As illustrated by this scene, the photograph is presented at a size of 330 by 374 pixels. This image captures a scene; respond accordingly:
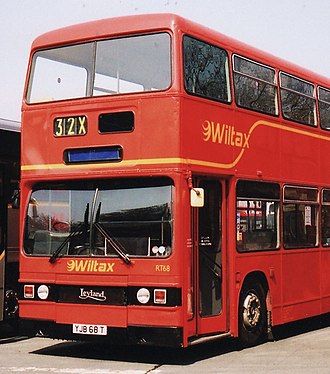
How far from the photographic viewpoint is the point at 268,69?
502 inches

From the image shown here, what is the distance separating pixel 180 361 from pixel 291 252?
10.6ft

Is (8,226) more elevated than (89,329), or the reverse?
(8,226)

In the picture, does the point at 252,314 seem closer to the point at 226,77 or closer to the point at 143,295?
the point at 143,295

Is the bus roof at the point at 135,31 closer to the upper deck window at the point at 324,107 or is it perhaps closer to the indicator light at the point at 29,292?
the upper deck window at the point at 324,107

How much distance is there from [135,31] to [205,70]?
3.50ft

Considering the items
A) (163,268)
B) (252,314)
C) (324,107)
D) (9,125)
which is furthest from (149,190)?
(324,107)

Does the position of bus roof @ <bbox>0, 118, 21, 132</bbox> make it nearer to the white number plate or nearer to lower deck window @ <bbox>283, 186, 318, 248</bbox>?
the white number plate

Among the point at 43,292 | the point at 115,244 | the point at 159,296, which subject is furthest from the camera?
the point at 43,292

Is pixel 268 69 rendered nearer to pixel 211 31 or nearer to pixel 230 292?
pixel 211 31

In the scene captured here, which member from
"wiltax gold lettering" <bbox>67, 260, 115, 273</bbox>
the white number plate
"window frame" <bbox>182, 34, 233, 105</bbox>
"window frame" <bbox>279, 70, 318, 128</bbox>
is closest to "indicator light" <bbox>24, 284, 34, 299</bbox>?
"wiltax gold lettering" <bbox>67, 260, 115, 273</bbox>

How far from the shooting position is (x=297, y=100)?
13547 mm

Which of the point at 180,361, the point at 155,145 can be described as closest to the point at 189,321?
the point at 180,361

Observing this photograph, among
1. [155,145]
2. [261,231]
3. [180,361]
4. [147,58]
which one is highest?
[147,58]

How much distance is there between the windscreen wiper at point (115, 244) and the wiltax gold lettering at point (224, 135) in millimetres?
1777
